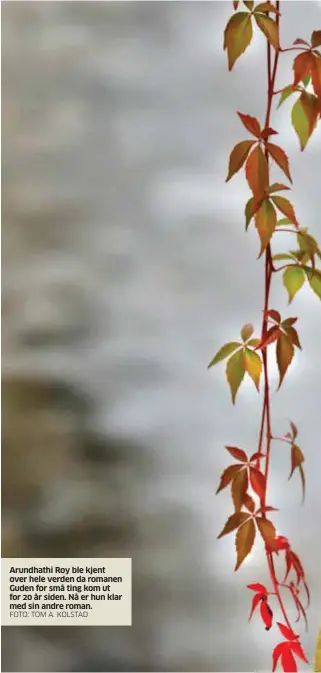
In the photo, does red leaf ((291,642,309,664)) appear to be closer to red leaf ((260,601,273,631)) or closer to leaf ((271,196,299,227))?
red leaf ((260,601,273,631))

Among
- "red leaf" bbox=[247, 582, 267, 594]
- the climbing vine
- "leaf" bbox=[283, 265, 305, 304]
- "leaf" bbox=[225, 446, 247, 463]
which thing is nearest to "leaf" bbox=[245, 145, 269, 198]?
the climbing vine

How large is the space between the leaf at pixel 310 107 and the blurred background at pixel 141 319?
8cm

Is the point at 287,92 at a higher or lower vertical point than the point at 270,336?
higher

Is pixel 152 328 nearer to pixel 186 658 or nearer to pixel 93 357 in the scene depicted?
pixel 93 357

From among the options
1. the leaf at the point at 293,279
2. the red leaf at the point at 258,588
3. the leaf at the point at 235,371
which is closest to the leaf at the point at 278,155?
the leaf at the point at 293,279

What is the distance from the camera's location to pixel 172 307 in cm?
88

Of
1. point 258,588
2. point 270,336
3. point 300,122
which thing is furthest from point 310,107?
point 258,588

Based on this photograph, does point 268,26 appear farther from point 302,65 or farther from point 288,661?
point 288,661

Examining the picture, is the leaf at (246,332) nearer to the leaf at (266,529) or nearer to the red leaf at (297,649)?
the leaf at (266,529)

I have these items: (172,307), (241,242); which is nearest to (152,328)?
(172,307)

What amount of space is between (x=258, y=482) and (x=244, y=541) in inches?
2.7

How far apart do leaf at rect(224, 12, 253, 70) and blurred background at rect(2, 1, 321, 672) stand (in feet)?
0.20

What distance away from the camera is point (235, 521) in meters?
0.83

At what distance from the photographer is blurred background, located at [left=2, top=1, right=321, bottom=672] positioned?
0.87 meters
